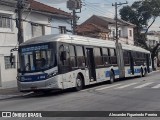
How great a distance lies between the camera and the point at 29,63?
20469mm

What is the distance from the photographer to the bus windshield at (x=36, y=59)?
20.0 m

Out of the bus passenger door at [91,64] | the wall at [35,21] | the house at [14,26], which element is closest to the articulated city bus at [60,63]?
the bus passenger door at [91,64]

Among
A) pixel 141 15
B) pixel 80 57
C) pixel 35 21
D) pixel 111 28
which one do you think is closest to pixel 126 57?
pixel 35 21

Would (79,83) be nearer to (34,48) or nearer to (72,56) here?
(72,56)

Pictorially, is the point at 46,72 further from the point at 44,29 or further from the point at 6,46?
the point at 44,29

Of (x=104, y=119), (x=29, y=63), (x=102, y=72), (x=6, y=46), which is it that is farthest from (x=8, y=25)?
(x=104, y=119)

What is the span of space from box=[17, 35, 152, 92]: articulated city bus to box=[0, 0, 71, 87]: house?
5890 millimetres

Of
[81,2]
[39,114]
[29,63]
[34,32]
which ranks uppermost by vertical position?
[81,2]

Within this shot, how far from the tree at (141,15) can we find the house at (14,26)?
4525cm

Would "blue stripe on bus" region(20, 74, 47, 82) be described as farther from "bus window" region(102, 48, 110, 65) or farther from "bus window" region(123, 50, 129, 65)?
"bus window" region(123, 50, 129, 65)

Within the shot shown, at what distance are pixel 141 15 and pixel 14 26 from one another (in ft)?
188

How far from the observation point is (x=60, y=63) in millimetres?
20188

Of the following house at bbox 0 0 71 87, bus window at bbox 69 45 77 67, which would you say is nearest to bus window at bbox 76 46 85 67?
bus window at bbox 69 45 77 67

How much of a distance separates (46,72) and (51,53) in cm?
99
